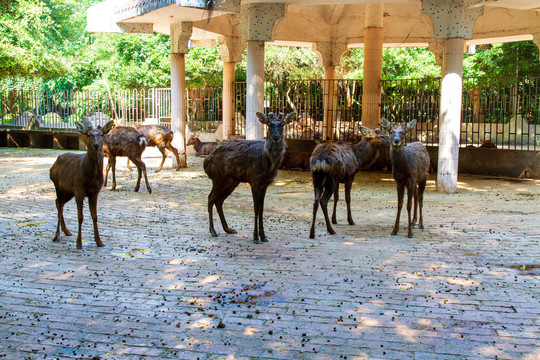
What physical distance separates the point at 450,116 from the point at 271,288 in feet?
27.9

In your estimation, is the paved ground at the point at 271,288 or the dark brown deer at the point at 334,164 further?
the dark brown deer at the point at 334,164

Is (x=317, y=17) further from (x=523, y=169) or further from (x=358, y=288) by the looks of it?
(x=358, y=288)

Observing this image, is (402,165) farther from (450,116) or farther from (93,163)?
(450,116)

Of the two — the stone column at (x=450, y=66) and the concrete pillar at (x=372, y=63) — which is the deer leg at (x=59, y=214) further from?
the concrete pillar at (x=372, y=63)

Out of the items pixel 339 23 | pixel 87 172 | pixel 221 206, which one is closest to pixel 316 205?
pixel 221 206

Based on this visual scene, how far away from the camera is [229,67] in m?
19.5

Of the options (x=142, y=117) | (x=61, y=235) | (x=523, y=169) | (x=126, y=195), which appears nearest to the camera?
(x=61, y=235)

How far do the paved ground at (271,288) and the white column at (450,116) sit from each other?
2593 millimetres

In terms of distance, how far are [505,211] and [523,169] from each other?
5861 millimetres

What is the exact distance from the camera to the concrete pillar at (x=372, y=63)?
1616 cm

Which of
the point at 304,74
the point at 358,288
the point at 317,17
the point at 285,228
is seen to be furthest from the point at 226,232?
the point at 304,74

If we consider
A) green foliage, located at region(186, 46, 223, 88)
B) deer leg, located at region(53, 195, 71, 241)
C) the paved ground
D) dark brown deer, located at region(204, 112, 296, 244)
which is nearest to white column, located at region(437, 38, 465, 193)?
the paved ground

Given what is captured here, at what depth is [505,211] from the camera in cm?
1025

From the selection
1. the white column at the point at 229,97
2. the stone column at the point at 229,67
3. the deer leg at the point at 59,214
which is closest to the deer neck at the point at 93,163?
the deer leg at the point at 59,214
